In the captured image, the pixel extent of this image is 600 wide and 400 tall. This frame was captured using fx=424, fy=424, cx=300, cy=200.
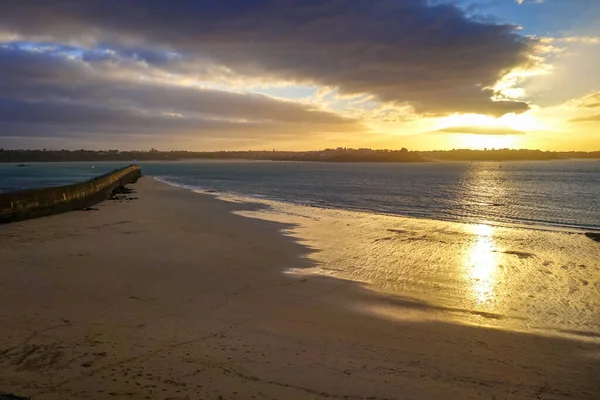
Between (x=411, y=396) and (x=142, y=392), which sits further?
(x=411, y=396)

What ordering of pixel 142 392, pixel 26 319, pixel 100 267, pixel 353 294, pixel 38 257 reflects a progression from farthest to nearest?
pixel 38 257
pixel 100 267
pixel 353 294
pixel 26 319
pixel 142 392

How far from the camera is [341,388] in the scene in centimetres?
547

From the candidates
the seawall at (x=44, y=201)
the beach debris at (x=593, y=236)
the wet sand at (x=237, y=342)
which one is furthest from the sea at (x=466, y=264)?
the seawall at (x=44, y=201)

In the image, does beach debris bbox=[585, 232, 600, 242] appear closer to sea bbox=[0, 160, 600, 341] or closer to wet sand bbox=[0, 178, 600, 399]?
sea bbox=[0, 160, 600, 341]

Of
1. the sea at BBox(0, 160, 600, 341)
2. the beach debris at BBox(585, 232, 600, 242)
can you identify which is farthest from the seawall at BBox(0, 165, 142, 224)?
the beach debris at BBox(585, 232, 600, 242)

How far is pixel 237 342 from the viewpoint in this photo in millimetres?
6758

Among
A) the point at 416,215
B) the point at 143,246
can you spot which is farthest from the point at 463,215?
the point at 143,246

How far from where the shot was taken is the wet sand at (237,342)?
541cm

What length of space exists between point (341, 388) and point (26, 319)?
542cm

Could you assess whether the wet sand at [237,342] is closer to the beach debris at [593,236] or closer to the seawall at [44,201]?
the seawall at [44,201]

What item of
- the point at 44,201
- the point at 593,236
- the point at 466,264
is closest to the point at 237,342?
the point at 466,264

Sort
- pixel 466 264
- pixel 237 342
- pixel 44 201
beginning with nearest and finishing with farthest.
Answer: pixel 237 342, pixel 466 264, pixel 44 201

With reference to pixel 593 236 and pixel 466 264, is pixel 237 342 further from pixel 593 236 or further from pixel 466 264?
pixel 593 236

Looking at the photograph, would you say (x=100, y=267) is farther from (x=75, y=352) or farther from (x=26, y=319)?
(x=75, y=352)
